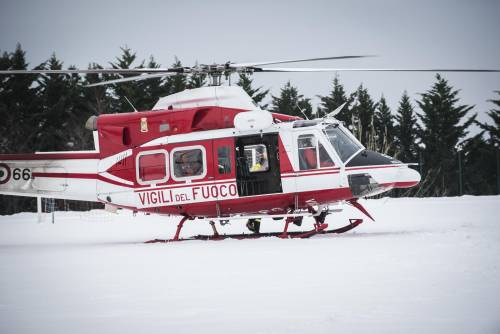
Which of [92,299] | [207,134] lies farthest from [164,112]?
[92,299]

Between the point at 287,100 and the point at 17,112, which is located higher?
the point at 287,100

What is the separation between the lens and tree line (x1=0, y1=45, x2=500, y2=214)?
3619 centimetres

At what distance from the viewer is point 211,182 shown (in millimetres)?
11398

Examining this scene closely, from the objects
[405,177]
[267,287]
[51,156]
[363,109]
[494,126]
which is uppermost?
[363,109]

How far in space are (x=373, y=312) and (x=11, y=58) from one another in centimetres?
3984

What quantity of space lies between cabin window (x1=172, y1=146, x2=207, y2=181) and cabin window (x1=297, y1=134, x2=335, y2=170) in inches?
77.1

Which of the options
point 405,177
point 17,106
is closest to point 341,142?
point 405,177

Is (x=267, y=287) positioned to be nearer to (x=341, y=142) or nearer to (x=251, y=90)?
(x=341, y=142)

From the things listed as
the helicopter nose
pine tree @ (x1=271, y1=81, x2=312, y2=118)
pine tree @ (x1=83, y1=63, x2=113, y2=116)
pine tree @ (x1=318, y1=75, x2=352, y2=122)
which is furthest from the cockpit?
pine tree @ (x1=271, y1=81, x2=312, y2=118)

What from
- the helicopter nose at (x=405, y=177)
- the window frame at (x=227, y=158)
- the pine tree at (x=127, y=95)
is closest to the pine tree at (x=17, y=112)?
the pine tree at (x=127, y=95)

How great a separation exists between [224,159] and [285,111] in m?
33.9

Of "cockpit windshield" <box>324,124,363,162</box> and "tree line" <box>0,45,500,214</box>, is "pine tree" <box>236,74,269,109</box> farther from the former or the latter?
"cockpit windshield" <box>324,124,363,162</box>

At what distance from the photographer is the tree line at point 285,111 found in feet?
119

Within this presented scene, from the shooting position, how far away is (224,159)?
37.3ft
